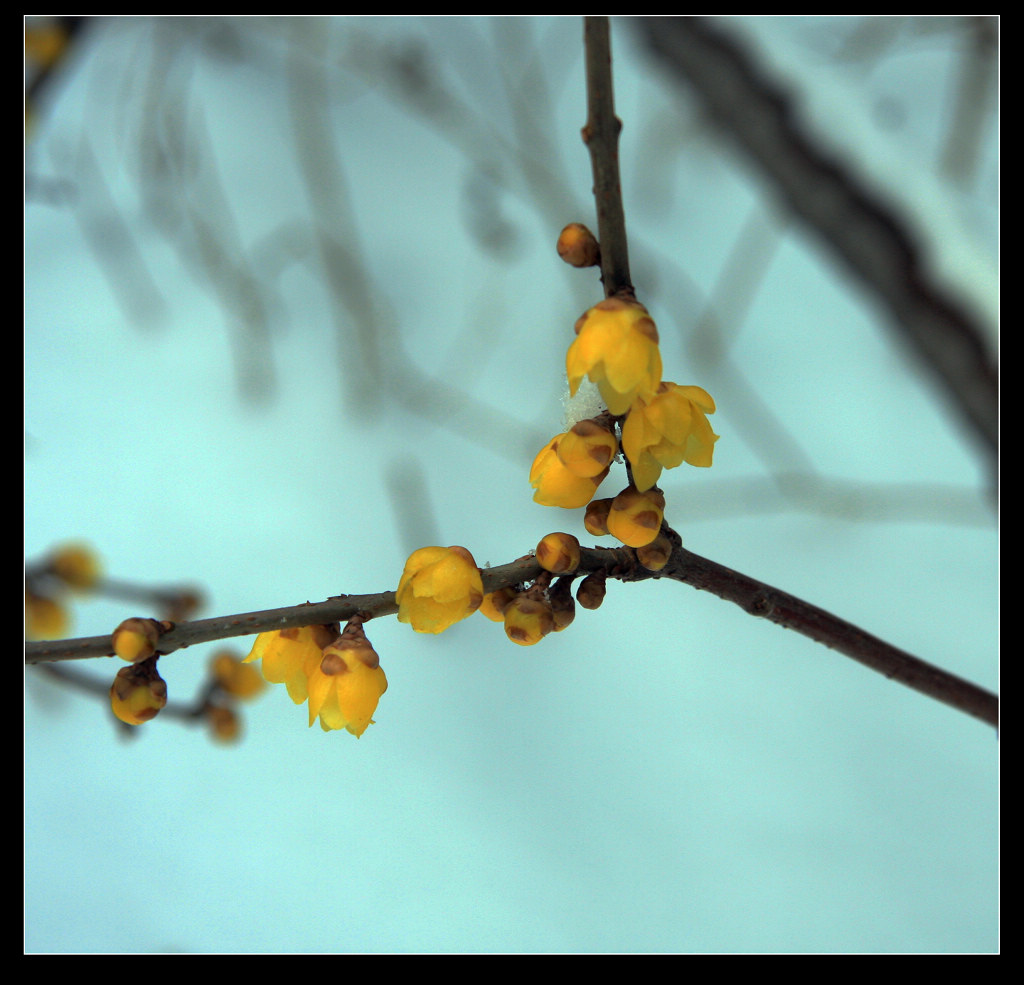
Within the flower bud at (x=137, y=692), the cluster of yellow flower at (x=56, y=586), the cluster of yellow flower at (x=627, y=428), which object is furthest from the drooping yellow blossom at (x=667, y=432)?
the cluster of yellow flower at (x=56, y=586)

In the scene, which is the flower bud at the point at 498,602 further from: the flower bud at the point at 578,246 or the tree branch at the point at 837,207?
the tree branch at the point at 837,207

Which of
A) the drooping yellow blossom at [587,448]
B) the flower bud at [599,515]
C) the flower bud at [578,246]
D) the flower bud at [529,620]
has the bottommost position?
the flower bud at [529,620]

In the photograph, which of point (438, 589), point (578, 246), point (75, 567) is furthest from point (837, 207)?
point (75, 567)

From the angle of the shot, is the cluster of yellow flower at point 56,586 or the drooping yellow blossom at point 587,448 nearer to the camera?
the drooping yellow blossom at point 587,448

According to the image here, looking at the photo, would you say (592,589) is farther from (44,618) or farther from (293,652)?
(44,618)

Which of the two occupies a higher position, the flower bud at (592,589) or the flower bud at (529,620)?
the flower bud at (592,589)

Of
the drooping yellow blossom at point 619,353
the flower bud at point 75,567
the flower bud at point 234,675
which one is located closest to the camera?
the drooping yellow blossom at point 619,353

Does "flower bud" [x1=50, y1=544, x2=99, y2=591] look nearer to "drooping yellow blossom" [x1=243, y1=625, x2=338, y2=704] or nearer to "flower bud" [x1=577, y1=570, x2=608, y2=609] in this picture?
"drooping yellow blossom" [x1=243, y1=625, x2=338, y2=704]
